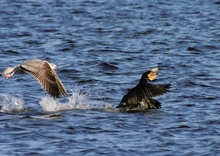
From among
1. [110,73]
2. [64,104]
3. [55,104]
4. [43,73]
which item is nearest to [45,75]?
[43,73]

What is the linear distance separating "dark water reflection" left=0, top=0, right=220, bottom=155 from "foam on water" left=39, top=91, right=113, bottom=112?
18 millimetres

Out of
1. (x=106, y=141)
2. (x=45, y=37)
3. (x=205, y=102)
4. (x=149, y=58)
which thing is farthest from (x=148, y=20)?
(x=106, y=141)

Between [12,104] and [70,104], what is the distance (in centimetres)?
91

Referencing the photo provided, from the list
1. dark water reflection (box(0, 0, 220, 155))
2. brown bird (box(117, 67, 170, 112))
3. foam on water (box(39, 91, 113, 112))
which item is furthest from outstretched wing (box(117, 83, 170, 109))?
foam on water (box(39, 91, 113, 112))

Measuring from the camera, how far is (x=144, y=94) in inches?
422

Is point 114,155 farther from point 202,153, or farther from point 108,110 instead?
point 108,110

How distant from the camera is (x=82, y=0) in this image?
1041 inches

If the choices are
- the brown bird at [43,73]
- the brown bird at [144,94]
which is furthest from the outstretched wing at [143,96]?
the brown bird at [43,73]

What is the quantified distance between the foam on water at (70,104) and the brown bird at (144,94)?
0.39m

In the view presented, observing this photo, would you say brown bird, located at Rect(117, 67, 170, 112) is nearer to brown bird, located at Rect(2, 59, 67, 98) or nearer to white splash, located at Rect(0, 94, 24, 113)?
brown bird, located at Rect(2, 59, 67, 98)

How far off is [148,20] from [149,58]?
551 cm

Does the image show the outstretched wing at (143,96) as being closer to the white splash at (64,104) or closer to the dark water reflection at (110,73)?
the dark water reflection at (110,73)

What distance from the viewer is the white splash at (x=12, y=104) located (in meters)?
10.8

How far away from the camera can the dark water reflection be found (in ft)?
29.2
